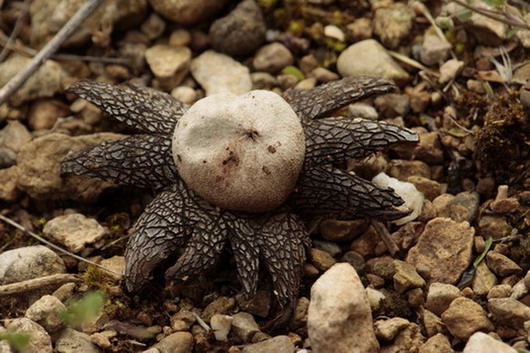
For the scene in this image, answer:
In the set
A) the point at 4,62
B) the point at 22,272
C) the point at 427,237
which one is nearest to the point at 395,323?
the point at 427,237

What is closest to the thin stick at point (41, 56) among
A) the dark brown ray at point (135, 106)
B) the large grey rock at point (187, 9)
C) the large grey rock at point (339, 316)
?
the dark brown ray at point (135, 106)

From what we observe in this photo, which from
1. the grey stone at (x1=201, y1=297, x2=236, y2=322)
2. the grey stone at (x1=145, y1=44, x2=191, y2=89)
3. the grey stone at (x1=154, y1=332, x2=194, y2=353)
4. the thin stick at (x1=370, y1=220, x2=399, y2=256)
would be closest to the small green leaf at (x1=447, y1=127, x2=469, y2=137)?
the thin stick at (x1=370, y1=220, x2=399, y2=256)

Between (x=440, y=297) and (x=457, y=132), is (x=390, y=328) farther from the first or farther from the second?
(x=457, y=132)

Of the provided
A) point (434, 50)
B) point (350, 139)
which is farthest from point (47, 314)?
point (434, 50)

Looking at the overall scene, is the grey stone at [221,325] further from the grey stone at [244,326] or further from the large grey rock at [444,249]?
the large grey rock at [444,249]

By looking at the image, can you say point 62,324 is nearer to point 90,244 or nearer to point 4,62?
point 90,244
